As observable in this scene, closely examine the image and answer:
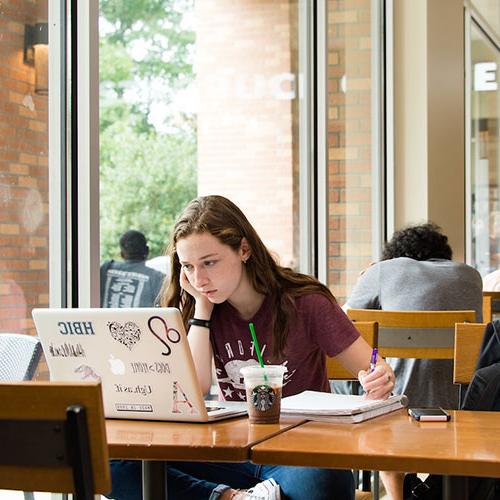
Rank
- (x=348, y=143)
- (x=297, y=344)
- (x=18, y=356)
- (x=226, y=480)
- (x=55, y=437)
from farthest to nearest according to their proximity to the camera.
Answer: (x=348, y=143)
(x=18, y=356)
(x=297, y=344)
(x=226, y=480)
(x=55, y=437)

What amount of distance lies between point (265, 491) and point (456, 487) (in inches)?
21.4

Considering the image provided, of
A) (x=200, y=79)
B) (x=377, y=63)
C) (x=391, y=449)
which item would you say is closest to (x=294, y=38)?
(x=200, y=79)

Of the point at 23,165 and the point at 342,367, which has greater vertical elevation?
the point at 23,165

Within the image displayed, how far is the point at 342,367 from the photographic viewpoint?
8.91 feet

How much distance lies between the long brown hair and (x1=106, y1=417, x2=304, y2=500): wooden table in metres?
0.52

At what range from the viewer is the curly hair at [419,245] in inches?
163

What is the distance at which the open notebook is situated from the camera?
1.90 m

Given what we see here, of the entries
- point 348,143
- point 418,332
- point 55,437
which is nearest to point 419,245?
point 418,332

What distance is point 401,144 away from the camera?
631cm

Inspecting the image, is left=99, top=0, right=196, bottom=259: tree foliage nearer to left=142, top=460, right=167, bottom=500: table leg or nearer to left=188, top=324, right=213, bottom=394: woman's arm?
left=188, top=324, right=213, bottom=394: woman's arm

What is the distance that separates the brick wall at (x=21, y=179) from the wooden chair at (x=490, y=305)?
7.77 ft

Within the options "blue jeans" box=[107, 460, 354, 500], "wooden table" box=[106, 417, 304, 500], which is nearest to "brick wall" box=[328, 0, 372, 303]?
"blue jeans" box=[107, 460, 354, 500]

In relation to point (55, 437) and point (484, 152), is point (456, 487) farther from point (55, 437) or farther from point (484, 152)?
point (484, 152)

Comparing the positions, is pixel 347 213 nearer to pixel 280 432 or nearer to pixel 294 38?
pixel 294 38
